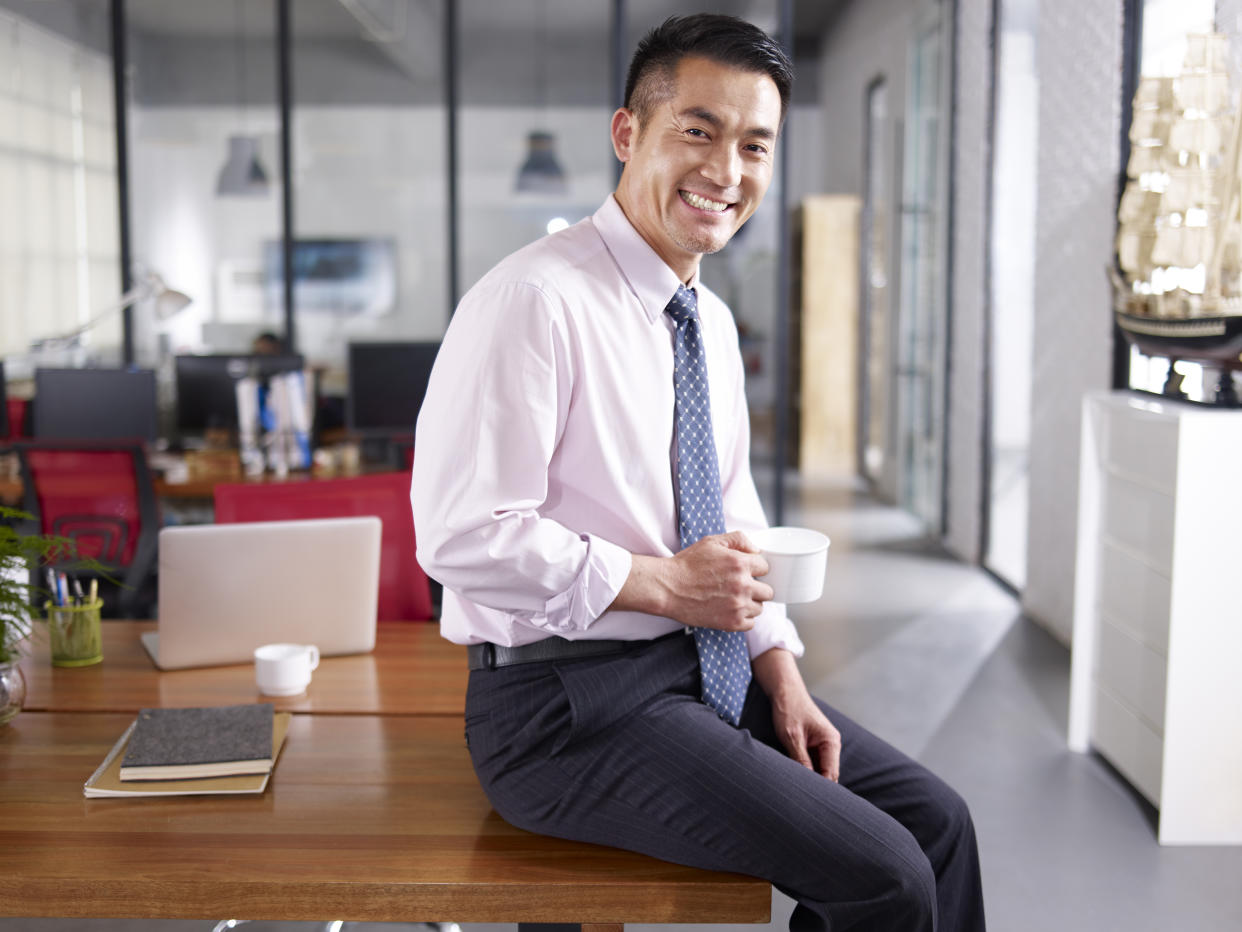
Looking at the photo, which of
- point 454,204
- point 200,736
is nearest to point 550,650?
point 200,736

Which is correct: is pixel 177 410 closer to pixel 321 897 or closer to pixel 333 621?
pixel 333 621

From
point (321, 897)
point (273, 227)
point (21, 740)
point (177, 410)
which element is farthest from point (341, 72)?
point (321, 897)

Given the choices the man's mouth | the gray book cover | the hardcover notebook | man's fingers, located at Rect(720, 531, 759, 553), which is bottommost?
the hardcover notebook

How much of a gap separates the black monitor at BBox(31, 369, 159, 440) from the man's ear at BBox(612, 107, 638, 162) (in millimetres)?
4057

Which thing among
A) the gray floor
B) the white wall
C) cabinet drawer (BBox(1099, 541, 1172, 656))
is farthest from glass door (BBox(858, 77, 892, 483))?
cabinet drawer (BBox(1099, 541, 1172, 656))

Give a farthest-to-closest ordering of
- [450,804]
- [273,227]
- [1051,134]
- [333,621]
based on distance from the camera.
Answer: [273,227] → [1051,134] → [333,621] → [450,804]

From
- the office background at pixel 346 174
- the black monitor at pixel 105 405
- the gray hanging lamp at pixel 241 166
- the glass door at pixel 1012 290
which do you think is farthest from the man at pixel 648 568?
the gray hanging lamp at pixel 241 166

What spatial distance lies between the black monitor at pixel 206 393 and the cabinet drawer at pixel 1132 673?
12.3ft

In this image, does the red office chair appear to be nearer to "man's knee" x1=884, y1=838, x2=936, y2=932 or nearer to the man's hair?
the man's hair

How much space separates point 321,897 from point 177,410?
4398 millimetres

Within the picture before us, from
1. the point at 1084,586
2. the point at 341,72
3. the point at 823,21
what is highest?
the point at 823,21

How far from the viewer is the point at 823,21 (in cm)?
1060

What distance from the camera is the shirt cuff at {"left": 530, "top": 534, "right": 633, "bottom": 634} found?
1.42 metres

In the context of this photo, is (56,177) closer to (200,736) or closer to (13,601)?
(13,601)
